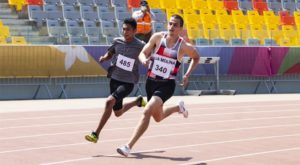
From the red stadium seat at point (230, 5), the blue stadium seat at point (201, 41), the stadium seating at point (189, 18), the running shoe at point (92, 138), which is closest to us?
the running shoe at point (92, 138)

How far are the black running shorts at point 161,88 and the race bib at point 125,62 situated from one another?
0.73m

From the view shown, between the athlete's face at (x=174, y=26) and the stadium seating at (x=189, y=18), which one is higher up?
the athlete's face at (x=174, y=26)

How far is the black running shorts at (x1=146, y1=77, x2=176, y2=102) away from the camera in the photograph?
9.51 m

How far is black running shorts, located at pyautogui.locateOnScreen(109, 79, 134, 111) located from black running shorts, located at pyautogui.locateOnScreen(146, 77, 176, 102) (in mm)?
609

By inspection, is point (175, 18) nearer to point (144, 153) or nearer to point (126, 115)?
point (144, 153)

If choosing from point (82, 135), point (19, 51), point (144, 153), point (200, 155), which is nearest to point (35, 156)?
point (144, 153)

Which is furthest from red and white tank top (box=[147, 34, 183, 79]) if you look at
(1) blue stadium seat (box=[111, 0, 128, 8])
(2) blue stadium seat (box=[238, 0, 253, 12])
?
(2) blue stadium seat (box=[238, 0, 253, 12])

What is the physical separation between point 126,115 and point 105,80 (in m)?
7.39

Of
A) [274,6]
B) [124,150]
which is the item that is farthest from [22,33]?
[274,6]

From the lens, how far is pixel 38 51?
837 inches

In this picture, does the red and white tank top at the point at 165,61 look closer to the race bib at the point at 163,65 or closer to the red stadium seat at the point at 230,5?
the race bib at the point at 163,65

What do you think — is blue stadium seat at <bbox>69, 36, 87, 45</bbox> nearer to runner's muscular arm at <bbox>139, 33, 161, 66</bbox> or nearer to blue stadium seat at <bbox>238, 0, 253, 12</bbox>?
blue stadium seat at <bbox>238, 0, 253, 12</bbox>

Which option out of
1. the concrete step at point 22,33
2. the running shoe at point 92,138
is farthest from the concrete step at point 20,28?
the running shoe at point 92,138

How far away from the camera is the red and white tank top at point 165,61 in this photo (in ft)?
31.5
